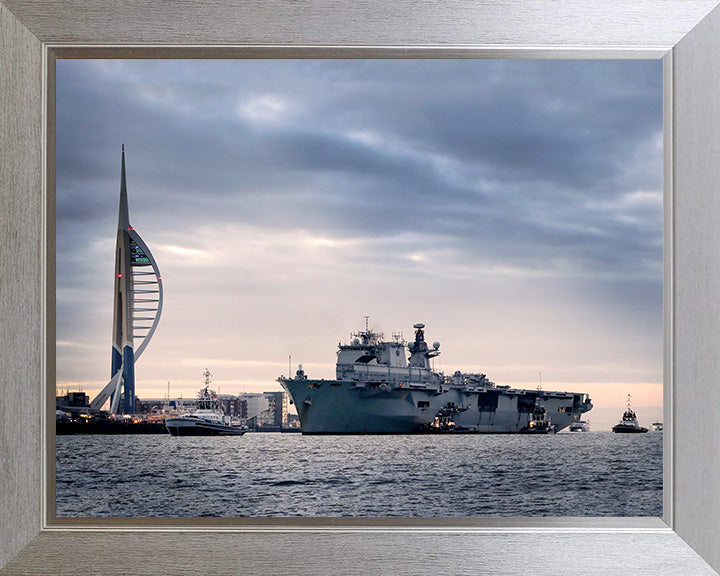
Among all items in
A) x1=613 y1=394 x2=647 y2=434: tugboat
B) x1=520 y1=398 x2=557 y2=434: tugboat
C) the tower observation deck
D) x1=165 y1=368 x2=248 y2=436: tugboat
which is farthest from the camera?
x1=613 y1=394 x2=647 y2=434: tugboat

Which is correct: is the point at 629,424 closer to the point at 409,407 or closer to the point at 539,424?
the point at 539,424

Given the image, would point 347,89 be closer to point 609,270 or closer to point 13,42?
→ point 609,270

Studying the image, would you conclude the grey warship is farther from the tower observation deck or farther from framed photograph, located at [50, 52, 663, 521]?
the tower observation deck

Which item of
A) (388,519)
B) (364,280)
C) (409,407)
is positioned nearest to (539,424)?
(409,407)

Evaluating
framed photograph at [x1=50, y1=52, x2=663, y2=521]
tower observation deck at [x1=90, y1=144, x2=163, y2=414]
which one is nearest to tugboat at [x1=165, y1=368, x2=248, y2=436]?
framed photograph at [x1=50, y1=52, x2=663, y2=521]

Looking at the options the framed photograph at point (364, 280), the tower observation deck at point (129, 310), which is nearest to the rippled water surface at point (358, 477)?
the framed photograph at point (364, 280)

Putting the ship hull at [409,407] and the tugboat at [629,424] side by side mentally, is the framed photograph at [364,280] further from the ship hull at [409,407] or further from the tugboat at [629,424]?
the tugboat at [629,424]

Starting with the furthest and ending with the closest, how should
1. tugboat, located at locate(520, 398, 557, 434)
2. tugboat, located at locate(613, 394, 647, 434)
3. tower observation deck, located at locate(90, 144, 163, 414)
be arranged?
tugboat, located at locate(613, 394, 647, 434) < tugboat, located at locate(520, 398, 557, 434) < tower observation deck, located at locate(90, 144, 163, 414)
